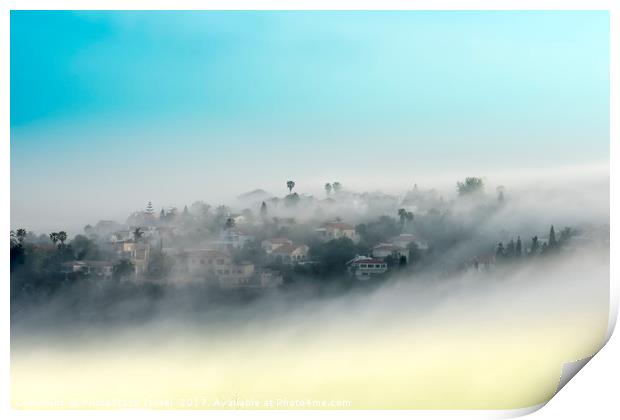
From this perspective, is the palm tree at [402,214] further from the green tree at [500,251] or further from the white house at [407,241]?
the green tree at [500,251]

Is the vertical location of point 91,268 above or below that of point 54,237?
below

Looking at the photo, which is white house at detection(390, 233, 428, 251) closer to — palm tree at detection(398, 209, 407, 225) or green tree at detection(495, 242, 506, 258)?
palm tree at detection(398, 209, 407, 225)

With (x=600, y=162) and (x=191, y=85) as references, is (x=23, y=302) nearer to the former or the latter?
(x=191, y=85)

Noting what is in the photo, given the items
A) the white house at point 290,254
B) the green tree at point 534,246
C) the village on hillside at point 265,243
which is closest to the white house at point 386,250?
the village on hillside at point 265,243

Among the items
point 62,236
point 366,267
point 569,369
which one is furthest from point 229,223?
point 569,369

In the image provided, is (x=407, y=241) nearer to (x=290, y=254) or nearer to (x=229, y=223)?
(x=290, y=254)

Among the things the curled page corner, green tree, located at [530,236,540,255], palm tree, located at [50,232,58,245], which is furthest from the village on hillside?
the curled page corner

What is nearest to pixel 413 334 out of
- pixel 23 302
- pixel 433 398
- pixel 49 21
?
pixel 433 398

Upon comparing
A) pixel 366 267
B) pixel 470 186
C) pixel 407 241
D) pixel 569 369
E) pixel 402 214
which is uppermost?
pixel 470 186
